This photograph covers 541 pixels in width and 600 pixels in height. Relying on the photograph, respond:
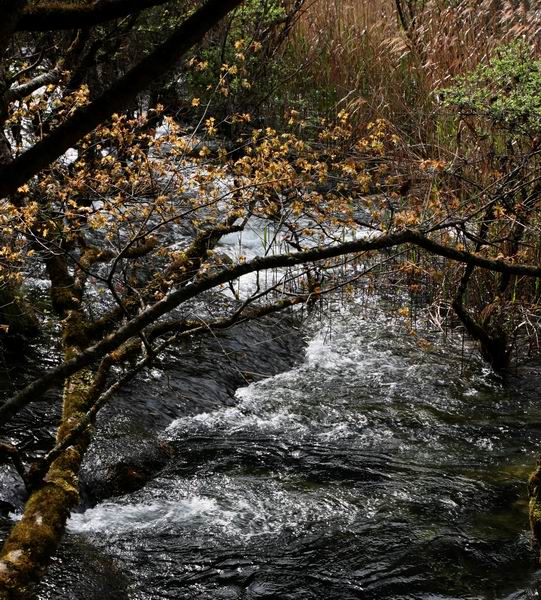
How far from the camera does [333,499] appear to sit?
16.4ft

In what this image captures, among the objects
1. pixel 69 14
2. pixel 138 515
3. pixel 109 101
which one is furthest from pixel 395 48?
pixel 109 101

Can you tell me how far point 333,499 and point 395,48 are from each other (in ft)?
25.3

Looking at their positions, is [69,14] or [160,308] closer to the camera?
[69,14]

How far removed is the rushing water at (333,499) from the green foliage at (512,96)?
2254 millimetres

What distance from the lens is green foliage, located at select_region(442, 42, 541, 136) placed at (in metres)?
6.21

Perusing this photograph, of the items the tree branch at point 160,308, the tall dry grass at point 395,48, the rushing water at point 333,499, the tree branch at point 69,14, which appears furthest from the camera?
the tall dry grass at point 395,48

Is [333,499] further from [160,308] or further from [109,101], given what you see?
[109,101]

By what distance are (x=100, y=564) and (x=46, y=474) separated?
0.56 meters

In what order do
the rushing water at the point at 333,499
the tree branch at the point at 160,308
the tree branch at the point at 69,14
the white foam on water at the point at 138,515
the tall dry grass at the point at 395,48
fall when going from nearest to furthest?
1. the tree branch at the point at 69,14
2. the tree branch at the point at 160,308
3. the rushing water at the point at 333,499
4. the white foam on water at the point at 138,515
5. the tall dry grass at the point at 395,48

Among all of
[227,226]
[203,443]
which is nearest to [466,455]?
[203,443]

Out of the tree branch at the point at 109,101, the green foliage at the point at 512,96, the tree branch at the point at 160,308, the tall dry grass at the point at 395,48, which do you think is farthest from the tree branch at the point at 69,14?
the tall dry grass at the point at 395,48

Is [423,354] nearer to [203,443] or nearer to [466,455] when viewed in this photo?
[466,455]

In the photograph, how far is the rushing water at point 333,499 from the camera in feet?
13.4

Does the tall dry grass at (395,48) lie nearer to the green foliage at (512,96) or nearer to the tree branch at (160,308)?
the green foliage at (512,96)
